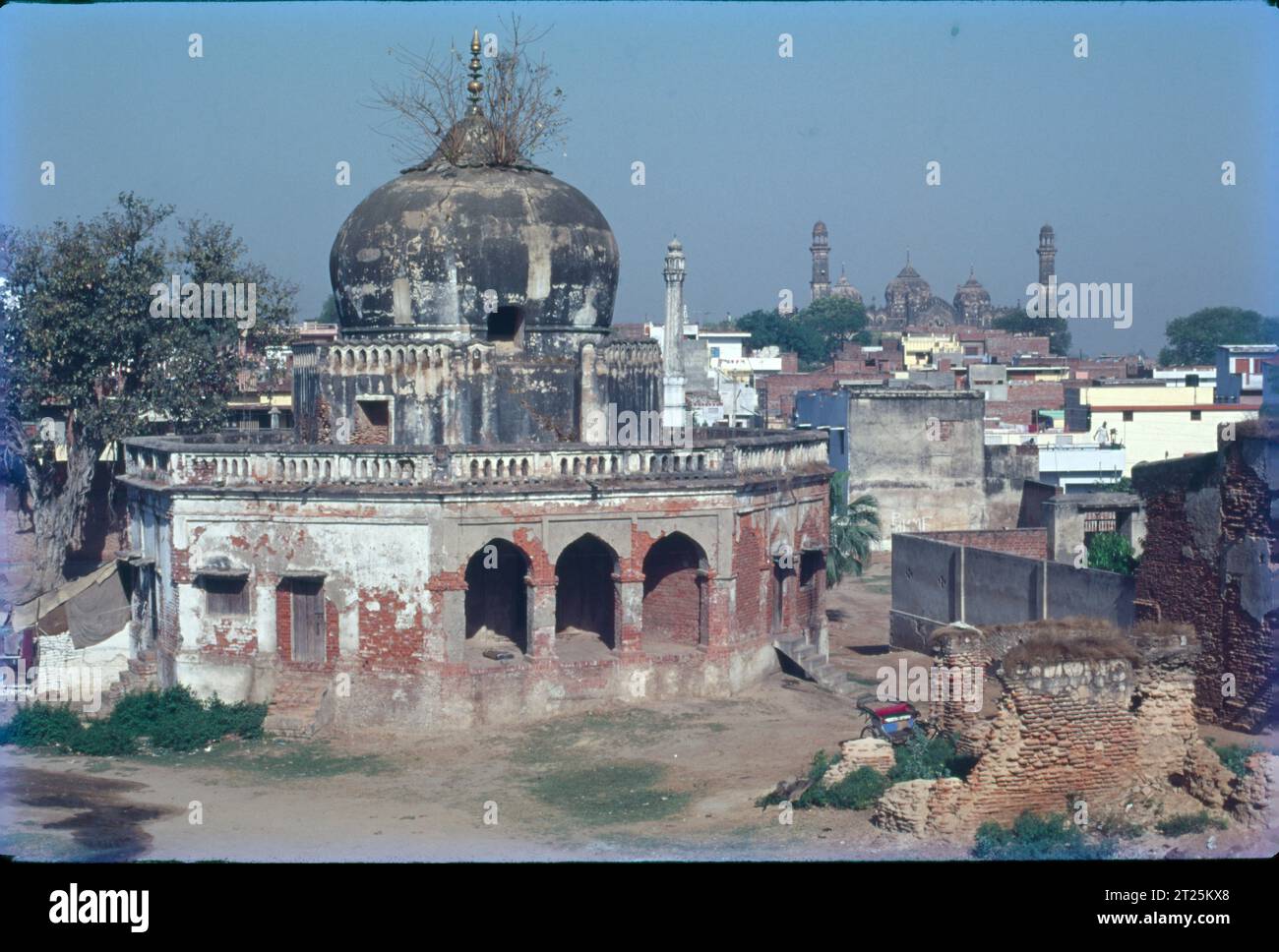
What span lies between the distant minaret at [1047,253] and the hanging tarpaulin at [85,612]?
121 meters

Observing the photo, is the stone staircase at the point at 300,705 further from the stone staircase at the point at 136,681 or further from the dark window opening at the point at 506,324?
the dark window opening at the point at 506,324

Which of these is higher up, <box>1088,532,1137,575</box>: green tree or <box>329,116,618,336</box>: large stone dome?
Result: <box>329,116,618,336</box>: large stone dome

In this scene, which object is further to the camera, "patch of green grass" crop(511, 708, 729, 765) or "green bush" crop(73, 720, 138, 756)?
"green bush" crop(73, 720, 138, 756)

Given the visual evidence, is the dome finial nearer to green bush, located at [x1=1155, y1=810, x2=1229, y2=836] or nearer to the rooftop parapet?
the rooftop parapet

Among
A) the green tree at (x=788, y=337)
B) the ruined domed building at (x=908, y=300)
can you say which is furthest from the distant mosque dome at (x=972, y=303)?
the green tree at (x=788, y=337)

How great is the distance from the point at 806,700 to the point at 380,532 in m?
7.53

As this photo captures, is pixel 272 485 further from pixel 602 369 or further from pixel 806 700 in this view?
pixel 806 700

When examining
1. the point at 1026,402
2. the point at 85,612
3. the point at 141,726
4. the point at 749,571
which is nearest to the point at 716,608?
the point at 749,571

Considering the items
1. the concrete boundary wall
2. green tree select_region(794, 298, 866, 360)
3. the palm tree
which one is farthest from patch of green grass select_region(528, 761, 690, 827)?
green tree select_region(794, 298, 866, 360)

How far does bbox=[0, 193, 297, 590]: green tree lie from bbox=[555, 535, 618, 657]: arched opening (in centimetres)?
1126

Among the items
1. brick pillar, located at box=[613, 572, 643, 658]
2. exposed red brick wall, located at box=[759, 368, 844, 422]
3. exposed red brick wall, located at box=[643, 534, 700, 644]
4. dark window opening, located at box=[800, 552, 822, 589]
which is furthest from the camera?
exposed red brick wall, located at box=[759, 368, 844, 422]

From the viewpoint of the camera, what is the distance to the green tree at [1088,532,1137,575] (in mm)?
34500

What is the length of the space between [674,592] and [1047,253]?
395ft

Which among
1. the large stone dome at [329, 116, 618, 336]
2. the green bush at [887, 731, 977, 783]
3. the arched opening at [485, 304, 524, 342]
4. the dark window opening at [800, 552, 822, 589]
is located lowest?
the green bush at [887, 731, 977, 783]
